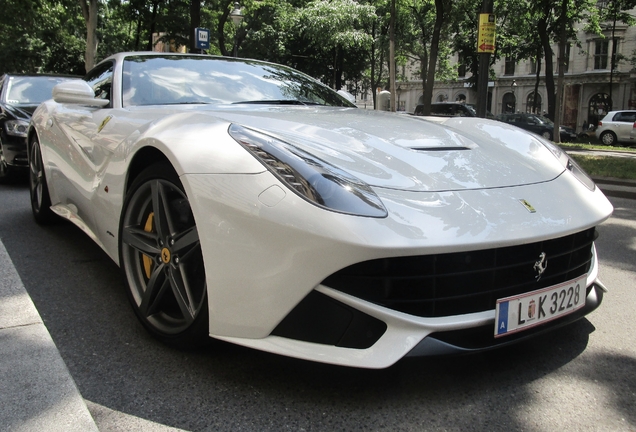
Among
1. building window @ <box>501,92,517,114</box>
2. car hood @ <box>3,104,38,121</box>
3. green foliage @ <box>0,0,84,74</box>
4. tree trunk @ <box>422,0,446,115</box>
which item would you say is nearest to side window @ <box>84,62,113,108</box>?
car hood @ <box>3,104,38,121</box>

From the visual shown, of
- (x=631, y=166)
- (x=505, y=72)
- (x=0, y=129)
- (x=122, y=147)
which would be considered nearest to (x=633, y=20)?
(x=505, y=72)

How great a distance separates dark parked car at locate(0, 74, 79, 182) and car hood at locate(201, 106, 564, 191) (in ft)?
16.2

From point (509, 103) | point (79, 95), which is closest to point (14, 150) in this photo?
point (79, 95)

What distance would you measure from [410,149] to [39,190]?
338 cm

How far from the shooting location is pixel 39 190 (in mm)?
4531

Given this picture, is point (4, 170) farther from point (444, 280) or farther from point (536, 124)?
point (536, 124)

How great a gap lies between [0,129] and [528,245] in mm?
6797

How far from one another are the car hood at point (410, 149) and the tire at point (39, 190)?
224cm

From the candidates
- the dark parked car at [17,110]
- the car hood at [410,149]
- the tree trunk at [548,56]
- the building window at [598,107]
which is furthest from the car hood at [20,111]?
the building window at [598,107]

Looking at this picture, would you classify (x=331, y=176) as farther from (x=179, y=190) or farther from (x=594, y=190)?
(x=594, y=190)

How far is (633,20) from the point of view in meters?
29.0

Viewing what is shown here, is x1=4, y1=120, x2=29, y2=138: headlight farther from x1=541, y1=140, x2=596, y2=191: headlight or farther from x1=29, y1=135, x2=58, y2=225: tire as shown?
x1=541, y1=140, x2=596, y2=191: headlight

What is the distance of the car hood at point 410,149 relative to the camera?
2117 millimetres

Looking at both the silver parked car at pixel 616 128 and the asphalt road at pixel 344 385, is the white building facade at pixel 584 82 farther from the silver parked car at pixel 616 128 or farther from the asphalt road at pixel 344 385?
the asphalt road at pixel 344 385
